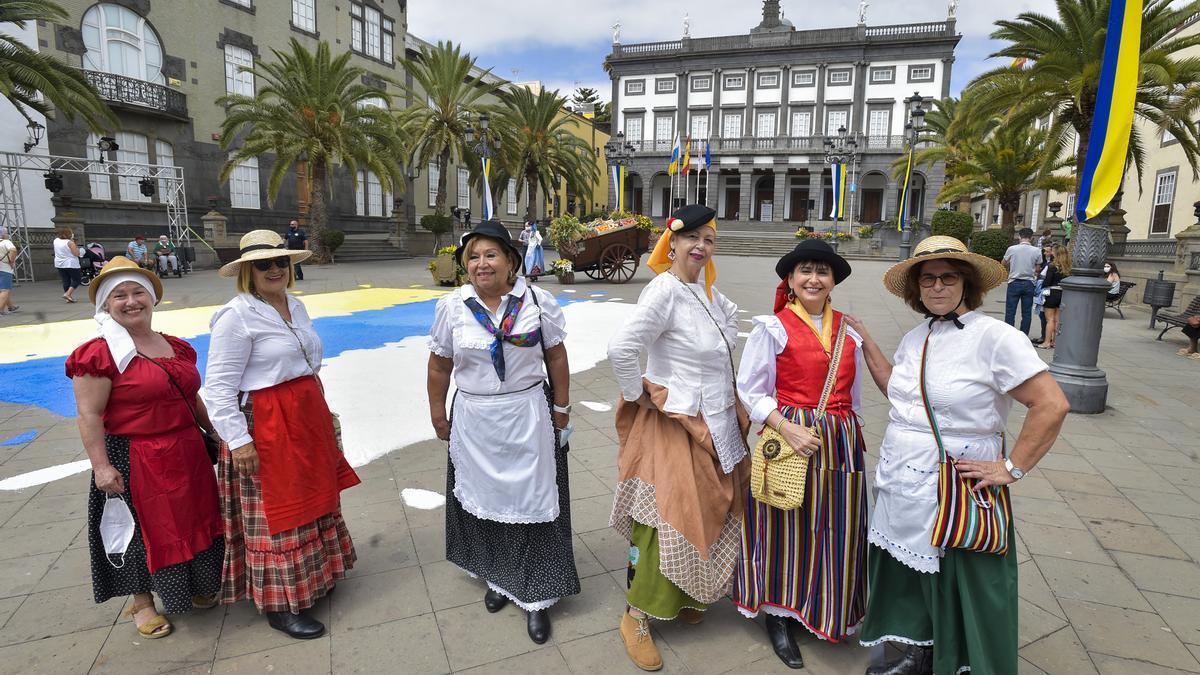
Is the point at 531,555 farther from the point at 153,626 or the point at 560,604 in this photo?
the point at 153,626

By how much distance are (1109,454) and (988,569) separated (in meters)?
4.08

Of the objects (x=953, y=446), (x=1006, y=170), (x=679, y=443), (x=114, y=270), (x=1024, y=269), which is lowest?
(x=679, y=443)

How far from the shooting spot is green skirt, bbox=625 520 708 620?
265 centimetres

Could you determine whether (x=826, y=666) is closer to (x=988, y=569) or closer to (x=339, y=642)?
(x=988, y=569)

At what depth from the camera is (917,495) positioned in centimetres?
228

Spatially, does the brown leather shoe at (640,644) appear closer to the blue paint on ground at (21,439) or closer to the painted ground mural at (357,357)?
the painted ground mural at (357,357)

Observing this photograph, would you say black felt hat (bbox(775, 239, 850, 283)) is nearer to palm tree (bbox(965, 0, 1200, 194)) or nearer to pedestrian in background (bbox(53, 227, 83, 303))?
palm tree (bbox(965, 0, 1200, 194))

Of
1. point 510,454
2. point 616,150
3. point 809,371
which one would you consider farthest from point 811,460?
point 616,150

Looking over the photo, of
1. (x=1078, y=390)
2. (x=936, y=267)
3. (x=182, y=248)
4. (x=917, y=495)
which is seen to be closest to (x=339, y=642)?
(x=917, y=495)

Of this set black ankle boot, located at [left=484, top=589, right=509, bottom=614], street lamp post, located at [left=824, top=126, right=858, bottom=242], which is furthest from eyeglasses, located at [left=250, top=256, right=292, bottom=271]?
street lamp post, located at [left=824, top=126, right=858, bottom=242]

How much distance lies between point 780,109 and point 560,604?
4589 cm

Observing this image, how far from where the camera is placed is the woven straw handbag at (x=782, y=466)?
2.39 meters

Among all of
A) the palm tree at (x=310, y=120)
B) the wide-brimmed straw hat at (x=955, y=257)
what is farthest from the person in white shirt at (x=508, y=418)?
the palm tree at (x=310, y=120)

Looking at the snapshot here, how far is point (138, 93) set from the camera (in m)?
21.7
